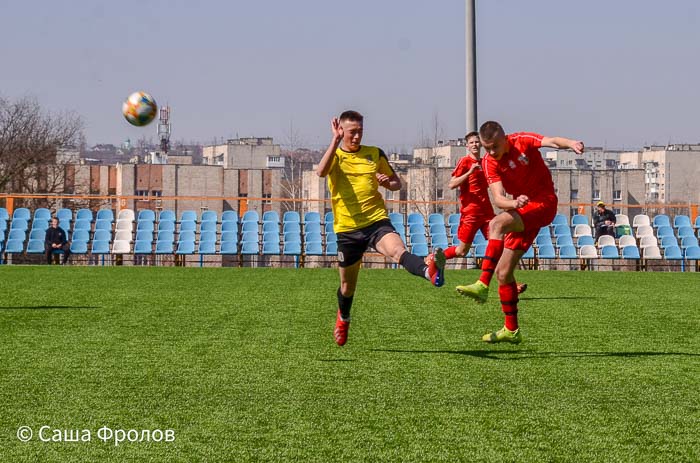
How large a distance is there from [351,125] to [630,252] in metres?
19.1

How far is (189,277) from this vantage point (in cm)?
1923

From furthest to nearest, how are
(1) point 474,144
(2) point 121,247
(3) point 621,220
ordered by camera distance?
(3) point 621,220, (2) point 121,247, (1) point 474,144

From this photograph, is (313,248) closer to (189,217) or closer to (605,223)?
(189,217)

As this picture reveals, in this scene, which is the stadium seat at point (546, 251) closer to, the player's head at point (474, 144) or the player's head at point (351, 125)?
the player's head at point (474, 144)

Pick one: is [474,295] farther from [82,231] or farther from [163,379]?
[82,231]

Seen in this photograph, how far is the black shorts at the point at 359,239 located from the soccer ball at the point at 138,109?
9.20m

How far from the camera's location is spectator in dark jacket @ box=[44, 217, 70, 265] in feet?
81.2

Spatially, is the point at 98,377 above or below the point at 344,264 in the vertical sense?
below

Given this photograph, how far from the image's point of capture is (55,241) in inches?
976

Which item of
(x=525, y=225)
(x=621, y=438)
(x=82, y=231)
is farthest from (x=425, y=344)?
(x=82, y=231)

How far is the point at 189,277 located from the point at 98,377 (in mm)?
12378

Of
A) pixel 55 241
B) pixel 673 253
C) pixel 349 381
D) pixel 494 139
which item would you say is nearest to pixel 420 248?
pixel 673 253

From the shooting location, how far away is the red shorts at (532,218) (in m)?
8.45

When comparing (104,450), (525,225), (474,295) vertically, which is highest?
(525,225)
